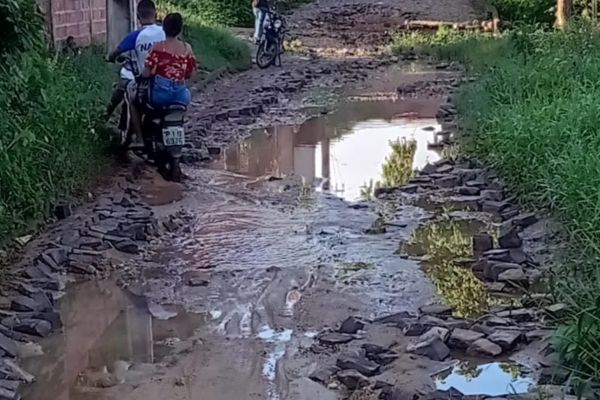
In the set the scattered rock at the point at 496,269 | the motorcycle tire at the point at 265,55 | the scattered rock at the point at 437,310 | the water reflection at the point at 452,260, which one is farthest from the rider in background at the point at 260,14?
the scattered rock at the point at 437,310

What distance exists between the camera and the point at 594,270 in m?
5.94

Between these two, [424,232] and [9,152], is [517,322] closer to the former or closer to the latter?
[424,232]

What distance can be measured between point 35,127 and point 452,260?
11.4ft

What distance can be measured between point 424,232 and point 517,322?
265cm

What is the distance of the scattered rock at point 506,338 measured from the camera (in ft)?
18.8

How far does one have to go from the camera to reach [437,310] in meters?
6.52

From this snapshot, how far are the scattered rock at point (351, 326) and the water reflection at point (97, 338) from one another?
3.12 ft

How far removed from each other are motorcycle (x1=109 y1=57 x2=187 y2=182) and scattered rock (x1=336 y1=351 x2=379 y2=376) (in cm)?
496

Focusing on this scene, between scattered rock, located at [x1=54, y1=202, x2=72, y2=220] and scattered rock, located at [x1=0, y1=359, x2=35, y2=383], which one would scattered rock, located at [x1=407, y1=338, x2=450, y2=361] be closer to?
scattered rock, located at [x1=0, y1=359, x2=35, y2=383]

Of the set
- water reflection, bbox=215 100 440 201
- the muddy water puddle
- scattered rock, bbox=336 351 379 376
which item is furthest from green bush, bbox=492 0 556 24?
scattered rock, bbox=336 351 379 376

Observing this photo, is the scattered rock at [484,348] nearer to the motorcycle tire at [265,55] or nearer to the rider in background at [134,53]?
the rider in background at [134,53]

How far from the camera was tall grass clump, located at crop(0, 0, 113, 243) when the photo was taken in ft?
20.9

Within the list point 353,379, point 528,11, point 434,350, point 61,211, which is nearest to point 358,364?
point 353,379

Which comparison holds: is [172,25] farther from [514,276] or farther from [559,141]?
[514,276]
